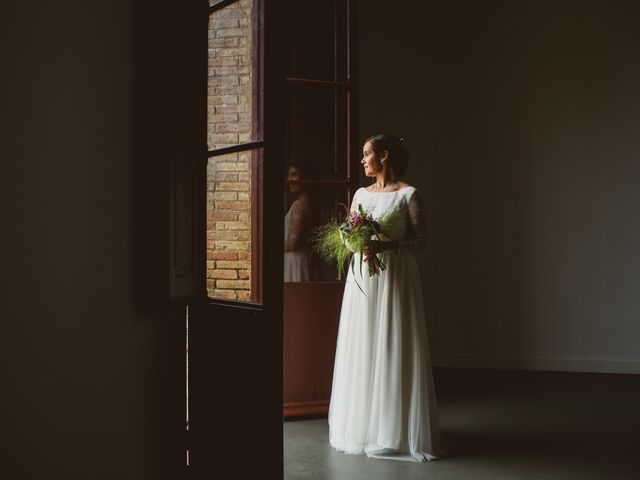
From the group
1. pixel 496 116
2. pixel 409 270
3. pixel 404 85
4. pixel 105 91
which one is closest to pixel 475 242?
pixel 496 116

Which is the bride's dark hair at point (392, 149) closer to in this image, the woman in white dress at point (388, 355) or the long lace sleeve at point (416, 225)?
the woman in white dress at point (388, 355)

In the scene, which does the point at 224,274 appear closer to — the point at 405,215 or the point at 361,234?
the point at 361,234

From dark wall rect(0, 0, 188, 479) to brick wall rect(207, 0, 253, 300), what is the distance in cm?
18

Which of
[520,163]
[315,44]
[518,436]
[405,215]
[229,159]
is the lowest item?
[518,436]

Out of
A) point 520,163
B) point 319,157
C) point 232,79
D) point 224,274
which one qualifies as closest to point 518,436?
point 319,157

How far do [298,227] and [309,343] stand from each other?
78cm

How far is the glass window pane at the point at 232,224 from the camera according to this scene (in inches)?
93.2

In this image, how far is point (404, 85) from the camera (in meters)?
6.49

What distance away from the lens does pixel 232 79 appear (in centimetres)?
246

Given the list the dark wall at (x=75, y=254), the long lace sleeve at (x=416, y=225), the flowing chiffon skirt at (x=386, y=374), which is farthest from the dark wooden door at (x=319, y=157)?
the dark wall at (x=75, y=254)

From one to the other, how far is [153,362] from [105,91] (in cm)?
92

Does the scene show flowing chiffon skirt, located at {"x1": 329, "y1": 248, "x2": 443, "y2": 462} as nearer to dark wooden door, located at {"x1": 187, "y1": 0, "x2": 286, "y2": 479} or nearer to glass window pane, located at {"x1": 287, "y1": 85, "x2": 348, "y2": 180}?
glass window pane, located at {"x1": 287, "y1": 85, "x2": 348, "y2": 180}

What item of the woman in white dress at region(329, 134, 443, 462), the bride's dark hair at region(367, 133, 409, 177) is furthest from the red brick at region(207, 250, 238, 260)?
the bride's dark hair at region(367, 133, 409, 177)

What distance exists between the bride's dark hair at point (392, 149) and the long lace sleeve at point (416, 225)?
8.8 inches
